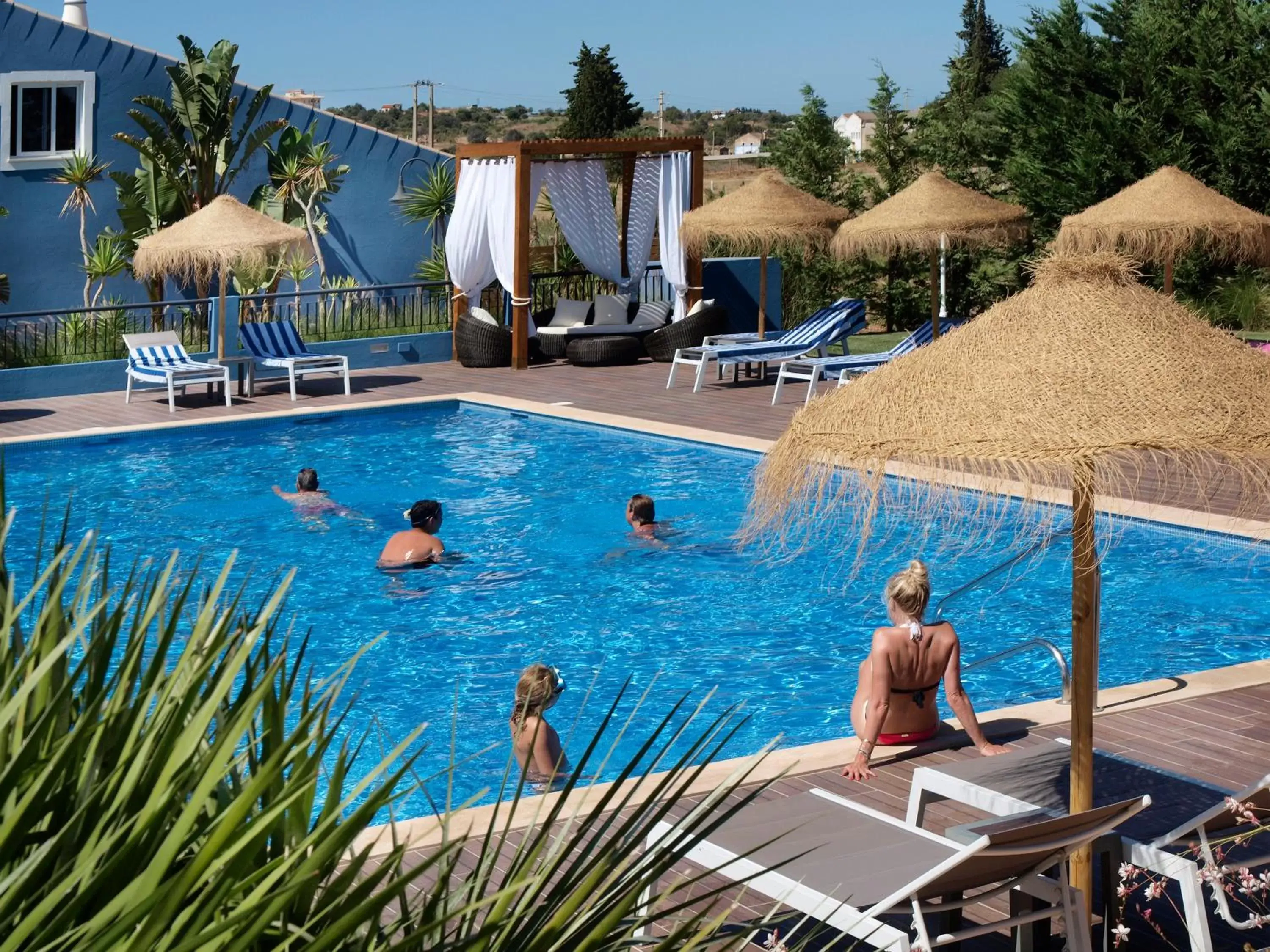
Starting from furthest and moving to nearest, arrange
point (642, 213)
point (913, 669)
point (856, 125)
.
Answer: point (856, 125)
point (642, 213)
point (913, 669)

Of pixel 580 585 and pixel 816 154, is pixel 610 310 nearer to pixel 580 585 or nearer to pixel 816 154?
pixel 816 154

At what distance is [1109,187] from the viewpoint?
2238cm

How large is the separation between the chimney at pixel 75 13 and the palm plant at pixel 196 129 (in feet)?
7.61

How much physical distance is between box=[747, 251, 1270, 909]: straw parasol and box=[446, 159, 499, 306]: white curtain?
49.1ft

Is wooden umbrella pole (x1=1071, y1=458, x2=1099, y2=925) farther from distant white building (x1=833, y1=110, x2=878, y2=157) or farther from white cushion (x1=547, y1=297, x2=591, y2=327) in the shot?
distant white building (x1=833, y1=110, x2=878, y2=157)

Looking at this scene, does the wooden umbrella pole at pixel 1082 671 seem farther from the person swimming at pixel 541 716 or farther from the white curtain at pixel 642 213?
the white curtain at pixel 642 213

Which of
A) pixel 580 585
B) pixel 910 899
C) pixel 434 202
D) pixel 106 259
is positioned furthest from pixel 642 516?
pixel 434 202

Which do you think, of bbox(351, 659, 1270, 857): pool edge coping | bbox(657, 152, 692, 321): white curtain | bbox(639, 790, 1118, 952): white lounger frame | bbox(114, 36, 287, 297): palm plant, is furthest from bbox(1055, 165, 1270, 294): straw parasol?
bbox(114, 36, 287, 297): palm plant

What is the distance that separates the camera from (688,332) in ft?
64.1

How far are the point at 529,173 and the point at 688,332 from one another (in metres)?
2.75

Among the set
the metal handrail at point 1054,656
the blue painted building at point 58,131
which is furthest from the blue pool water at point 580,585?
the blue painted building at point 58,131

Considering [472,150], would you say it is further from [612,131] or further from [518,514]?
[612,131]

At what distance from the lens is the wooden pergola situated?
1912 centimetres

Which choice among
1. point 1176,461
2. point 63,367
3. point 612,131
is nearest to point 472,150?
point 63,367
